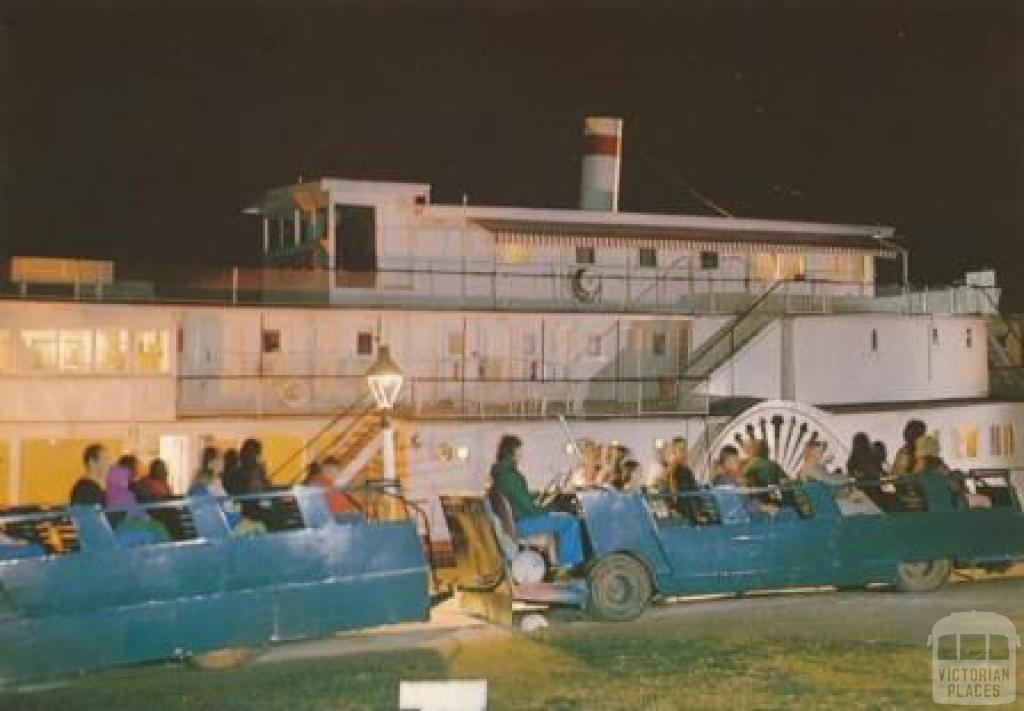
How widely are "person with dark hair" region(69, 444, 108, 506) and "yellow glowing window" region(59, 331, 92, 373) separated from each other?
13.4 meters

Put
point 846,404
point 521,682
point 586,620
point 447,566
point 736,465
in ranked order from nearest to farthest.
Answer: point 521,682 < point 586,620 < point 736,465 < point 447,566 < point 846,404

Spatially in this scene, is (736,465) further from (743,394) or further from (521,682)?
(743,394)

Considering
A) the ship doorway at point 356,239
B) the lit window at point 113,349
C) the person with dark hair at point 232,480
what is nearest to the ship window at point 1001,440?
the ship doorway at point 356,239

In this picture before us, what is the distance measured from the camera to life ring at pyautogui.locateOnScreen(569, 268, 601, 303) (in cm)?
3183

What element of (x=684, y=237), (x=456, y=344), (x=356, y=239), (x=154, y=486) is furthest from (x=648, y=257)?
(x=154, y=486)

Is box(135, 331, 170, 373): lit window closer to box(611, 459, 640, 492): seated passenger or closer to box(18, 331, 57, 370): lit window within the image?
box(18, 331, 57, 370): lit window

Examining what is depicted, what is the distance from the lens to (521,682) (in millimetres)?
11797

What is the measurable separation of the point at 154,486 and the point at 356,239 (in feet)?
54.3

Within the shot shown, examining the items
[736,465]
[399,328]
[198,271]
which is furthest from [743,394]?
[736,465]

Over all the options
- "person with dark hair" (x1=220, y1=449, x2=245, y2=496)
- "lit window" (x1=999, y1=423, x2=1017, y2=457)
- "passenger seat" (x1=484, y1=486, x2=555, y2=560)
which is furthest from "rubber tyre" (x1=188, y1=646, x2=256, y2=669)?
"lit window" (x1=999, y1=423, x2=1017, y2=457)

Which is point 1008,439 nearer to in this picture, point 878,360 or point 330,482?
point 878,360

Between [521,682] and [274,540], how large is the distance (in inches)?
112

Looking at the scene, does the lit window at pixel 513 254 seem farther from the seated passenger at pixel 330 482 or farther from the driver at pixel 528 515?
the seated passenger at pixel 330 482

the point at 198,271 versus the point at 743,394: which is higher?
the point at 198,271
